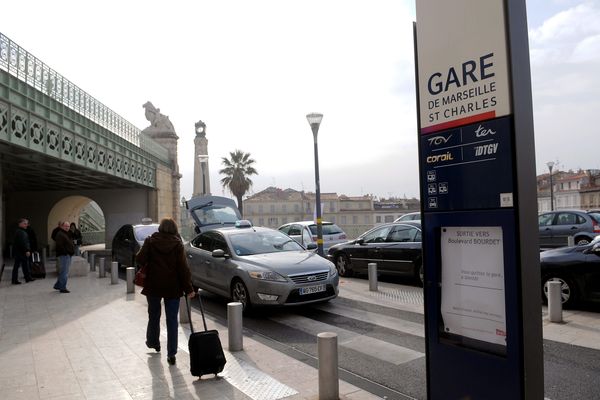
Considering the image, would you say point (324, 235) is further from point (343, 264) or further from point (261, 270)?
point (261, 270)

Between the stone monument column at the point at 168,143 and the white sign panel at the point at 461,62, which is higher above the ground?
the stone monument column at the point at 168,143

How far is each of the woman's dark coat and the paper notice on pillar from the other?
3429 millimetres

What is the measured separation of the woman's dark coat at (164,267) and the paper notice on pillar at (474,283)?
3.43 metres

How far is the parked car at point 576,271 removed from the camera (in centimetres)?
740

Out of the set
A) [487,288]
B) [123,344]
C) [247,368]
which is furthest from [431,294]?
[123,344]

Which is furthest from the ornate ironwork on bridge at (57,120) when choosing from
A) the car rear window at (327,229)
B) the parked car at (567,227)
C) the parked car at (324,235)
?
the parked car at (567,227)

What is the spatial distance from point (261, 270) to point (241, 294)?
2.33 feet

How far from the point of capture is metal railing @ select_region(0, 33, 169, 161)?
13.4m

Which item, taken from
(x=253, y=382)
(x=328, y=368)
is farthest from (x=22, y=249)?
(x=328, y=368)

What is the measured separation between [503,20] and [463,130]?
654 millimetres

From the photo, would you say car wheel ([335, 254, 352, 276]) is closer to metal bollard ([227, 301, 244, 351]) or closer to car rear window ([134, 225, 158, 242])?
car rear window ([134, 225, 158, 242])

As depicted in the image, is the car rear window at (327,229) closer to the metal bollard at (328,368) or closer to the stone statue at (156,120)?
the metal bollard at (328,368)

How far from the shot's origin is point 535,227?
272cm

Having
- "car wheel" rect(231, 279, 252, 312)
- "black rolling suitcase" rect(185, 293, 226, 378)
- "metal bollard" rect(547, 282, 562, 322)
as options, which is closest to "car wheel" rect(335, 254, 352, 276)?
"car wheel" rect(231, 279, 252, 312)
